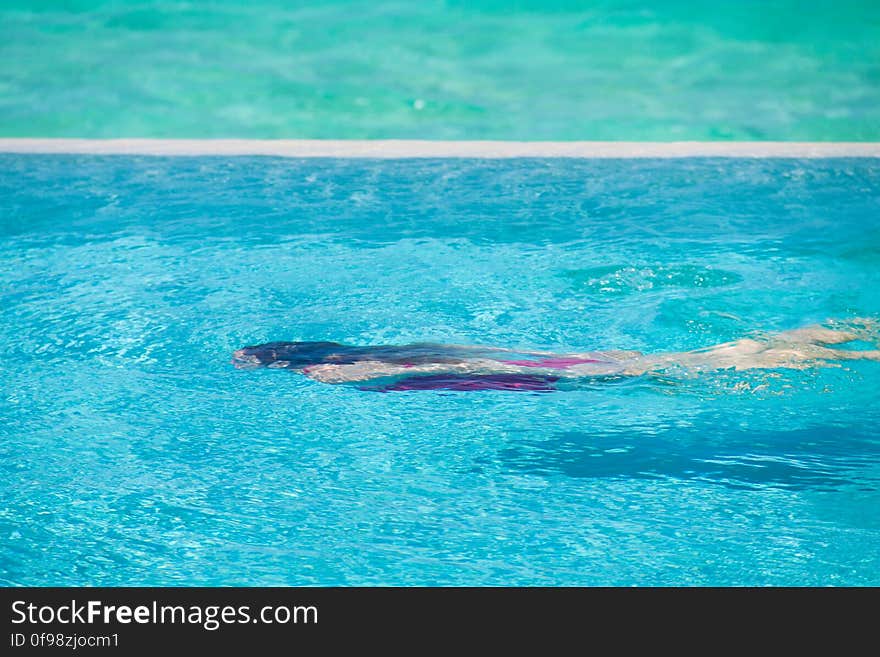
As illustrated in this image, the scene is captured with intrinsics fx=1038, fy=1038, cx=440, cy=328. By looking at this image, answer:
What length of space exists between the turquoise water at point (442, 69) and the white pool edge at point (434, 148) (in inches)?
10.5

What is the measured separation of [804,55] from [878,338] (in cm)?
537

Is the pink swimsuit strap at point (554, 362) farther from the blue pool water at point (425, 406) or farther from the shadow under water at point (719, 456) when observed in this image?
the shadow under water at point (719, 456)

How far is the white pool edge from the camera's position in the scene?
790cm

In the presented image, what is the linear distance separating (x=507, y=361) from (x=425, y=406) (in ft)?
1.63

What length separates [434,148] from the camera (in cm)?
813

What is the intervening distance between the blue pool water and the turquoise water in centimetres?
216

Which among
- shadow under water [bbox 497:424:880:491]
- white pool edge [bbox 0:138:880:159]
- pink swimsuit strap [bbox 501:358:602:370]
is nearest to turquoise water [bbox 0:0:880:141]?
white pool edge [bbox 0:138:880:159]

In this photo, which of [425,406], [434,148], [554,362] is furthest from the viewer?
[434,148]

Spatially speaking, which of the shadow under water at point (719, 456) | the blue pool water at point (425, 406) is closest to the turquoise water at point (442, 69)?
the blue pool water at point (425, 406)

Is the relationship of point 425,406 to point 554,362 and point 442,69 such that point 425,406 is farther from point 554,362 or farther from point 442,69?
point 442,69

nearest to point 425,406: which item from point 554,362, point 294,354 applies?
point 554,362

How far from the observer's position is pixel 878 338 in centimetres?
417

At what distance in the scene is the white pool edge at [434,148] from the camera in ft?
25.9

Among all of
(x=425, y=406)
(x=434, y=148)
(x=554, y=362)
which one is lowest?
(x=425, y=406)
